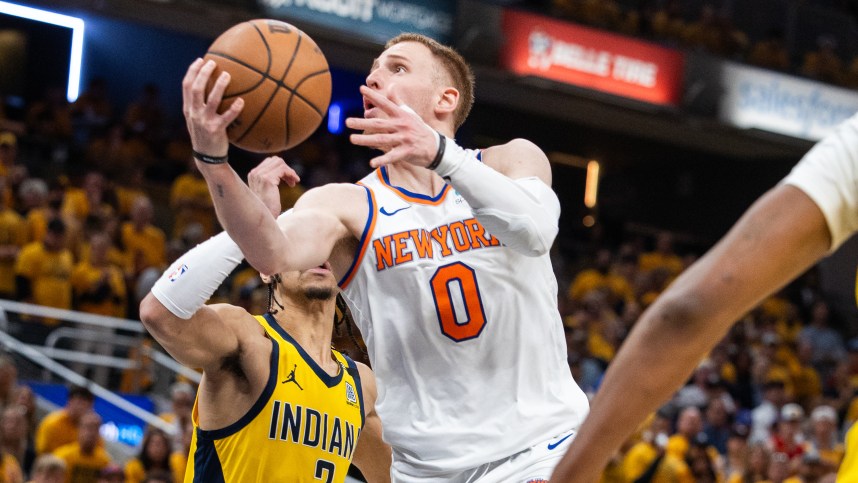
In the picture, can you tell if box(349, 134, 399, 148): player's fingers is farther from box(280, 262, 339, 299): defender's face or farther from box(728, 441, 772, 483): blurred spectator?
box(728, 441, 772, 483): blurred spectator

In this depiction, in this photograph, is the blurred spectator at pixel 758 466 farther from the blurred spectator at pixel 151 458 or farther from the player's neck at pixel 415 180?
the player's neck at pixel 415 180

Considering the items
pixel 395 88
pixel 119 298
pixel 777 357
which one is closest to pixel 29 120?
pixel 119 298

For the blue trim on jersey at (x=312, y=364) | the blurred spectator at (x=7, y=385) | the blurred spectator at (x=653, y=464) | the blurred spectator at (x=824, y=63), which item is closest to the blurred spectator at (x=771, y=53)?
the blurred spectator at (x=824, y=63)

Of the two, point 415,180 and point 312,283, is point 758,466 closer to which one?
point 312,283

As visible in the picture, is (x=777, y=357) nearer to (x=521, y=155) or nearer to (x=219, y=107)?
(x=521, y=155)

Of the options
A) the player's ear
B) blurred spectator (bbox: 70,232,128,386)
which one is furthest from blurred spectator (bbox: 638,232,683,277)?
the player's ear

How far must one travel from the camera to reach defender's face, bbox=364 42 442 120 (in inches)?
148

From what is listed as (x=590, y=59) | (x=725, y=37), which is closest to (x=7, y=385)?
(x=590, y=59)

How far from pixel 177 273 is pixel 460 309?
3.34 ft

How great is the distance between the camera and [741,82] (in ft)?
59.7

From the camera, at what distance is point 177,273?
3.88m

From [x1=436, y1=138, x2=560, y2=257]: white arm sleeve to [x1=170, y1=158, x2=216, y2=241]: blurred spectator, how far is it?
32.3ft

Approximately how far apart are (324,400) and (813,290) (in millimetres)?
16324

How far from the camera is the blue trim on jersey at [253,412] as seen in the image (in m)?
4.54
